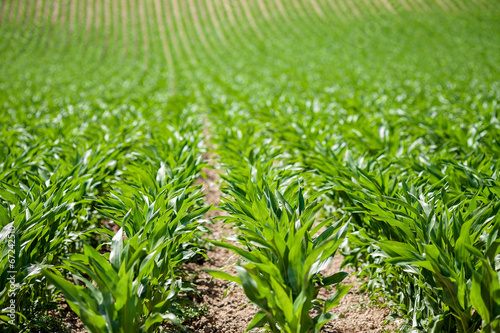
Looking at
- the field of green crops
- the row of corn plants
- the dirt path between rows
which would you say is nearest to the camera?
the row of corn plants

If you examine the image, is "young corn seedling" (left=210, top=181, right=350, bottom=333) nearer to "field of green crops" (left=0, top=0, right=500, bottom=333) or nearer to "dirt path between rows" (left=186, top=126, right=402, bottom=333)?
"field of green crops" (left=0, top=0, right=500, bottom=333)

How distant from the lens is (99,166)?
3627 mm

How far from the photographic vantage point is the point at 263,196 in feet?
8.53

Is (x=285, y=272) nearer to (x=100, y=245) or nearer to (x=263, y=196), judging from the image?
(x=263, y=196)

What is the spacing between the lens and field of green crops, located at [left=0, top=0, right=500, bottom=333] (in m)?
1.86

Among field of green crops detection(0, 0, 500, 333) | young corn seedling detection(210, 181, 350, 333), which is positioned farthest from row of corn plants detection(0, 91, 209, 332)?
young corn seedling detection(210, 181, 350, 333)

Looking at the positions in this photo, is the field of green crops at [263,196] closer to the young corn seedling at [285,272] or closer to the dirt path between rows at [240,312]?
the young corn seedling at [285,272]

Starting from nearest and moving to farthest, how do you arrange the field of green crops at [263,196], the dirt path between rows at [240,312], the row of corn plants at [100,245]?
the row of corn plants at [100,245] < the field of green crops at [263,196] < the dirt path between rows at [240,312]

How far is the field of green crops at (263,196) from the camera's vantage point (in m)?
1.86

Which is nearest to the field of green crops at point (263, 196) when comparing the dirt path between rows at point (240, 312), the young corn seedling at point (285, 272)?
the young corn seedling at point (285, 272)

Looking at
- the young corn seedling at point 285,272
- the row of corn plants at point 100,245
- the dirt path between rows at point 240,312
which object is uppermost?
the row of corn plants at point 100,245

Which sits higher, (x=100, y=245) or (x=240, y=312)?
(x=100, y=245)

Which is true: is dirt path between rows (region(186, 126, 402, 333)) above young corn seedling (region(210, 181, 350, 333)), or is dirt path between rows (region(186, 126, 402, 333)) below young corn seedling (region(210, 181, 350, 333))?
below

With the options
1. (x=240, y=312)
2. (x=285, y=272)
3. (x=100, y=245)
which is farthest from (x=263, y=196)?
(x=100, y=245)
